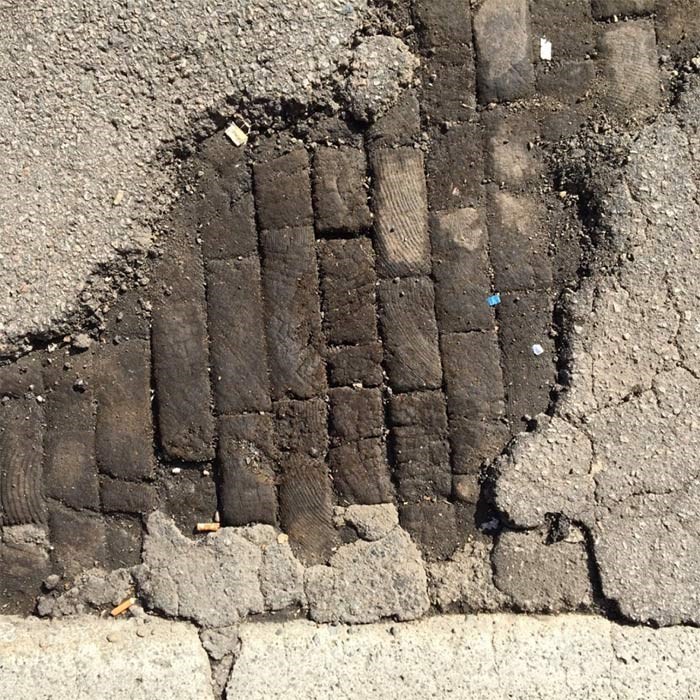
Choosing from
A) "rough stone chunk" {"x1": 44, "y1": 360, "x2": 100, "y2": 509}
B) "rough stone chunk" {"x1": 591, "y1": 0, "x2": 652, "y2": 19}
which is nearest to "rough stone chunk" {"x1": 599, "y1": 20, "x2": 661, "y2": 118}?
"rough stone chunk" {"x1": 591, "y1": 0, "x2": 652, "y2": 19}

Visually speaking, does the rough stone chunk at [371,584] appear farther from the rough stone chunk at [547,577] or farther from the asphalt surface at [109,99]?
the asphalt surface at [109,99]

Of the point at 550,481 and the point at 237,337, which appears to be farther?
the point at 237,337

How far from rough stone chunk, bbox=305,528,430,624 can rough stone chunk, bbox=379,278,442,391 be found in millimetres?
560

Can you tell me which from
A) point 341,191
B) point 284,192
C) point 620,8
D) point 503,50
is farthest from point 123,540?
point 620,8

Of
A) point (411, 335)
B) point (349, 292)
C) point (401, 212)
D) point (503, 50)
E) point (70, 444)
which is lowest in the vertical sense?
point (70, 444)

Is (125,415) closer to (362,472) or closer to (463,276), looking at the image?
(362,472)

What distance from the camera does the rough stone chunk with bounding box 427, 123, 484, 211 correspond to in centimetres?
257

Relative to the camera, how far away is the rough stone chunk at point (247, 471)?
2.55m

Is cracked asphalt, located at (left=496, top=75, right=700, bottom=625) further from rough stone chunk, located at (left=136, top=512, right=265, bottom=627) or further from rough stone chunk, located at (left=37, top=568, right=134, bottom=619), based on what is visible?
rough stone chunk, located at (left=37, top=568, right=134, bottom=619)

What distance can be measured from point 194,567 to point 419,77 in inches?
76.4

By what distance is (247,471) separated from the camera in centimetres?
256

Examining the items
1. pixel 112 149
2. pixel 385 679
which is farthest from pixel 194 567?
pixel 112 149

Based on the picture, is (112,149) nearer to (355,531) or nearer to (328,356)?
(328,356)

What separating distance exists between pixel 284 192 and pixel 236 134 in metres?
0.28
